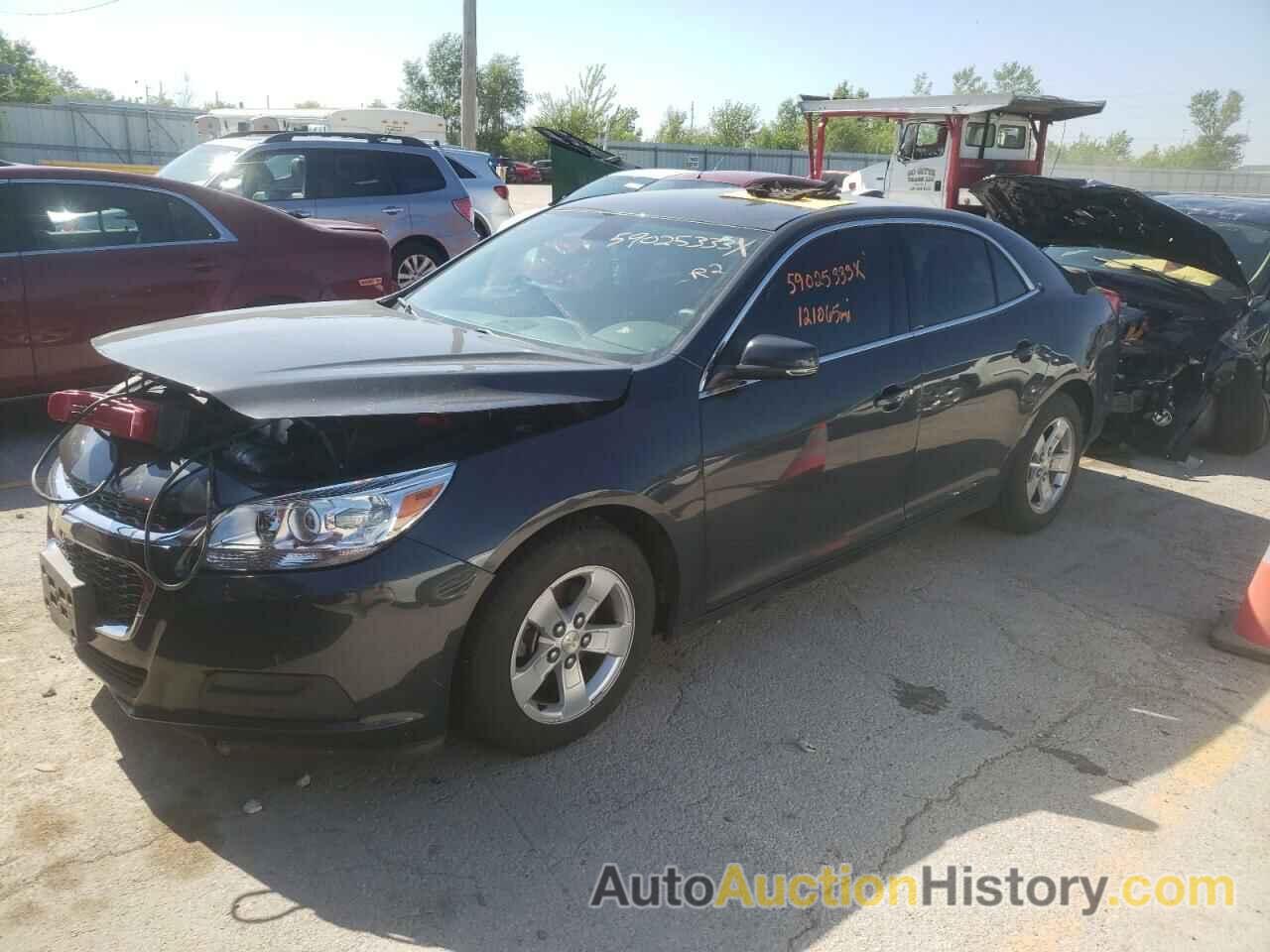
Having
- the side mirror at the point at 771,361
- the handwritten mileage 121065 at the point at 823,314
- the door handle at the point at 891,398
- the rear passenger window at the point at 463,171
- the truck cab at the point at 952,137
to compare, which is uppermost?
the truck cab at the point at 952,137

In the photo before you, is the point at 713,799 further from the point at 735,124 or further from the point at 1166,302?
the point at 735,124

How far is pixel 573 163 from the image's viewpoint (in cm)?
1709

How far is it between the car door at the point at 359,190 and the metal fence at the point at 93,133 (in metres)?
30.9

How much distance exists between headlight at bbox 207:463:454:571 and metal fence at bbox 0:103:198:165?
39435 mm

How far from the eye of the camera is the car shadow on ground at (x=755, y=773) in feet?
8.60

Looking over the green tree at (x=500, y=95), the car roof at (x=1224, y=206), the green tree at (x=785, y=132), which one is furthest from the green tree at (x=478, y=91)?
the car roof at (x=1224, y=206)

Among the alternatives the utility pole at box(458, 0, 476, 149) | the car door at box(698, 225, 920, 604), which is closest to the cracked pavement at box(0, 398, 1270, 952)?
the car door at box(698, 225, 920, 604)

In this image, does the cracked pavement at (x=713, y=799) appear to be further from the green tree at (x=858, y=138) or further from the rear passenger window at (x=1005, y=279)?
the green tree at (x=858, y=138)

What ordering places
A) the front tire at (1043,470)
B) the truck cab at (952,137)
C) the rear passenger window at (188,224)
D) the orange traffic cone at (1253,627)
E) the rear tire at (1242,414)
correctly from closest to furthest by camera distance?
the orange traffic cone at (1253,627) → the front tire at (1043,470) → the rear passenger window at (188,224) → the rear tire at (1242,414) → the truck cab at (952,137)

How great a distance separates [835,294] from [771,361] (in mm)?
764

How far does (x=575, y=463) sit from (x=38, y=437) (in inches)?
190

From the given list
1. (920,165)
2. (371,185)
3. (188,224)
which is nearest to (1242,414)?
(188,224)

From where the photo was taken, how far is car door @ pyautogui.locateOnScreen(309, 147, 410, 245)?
10141 millimetres

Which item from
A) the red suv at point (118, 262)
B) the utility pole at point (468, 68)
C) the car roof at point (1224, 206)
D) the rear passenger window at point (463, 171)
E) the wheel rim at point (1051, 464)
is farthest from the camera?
the utility pole at point (468, 68)
